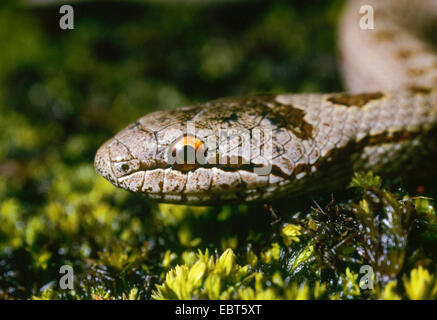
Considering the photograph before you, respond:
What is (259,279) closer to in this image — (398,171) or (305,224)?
(305,224)

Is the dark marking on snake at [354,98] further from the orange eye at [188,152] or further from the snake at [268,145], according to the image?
the orange eye at [188,152]

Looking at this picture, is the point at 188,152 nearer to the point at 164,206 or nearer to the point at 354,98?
the point at 164,206

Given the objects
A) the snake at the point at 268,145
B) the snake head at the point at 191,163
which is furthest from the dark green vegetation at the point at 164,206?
the snake head at the point at 191,163

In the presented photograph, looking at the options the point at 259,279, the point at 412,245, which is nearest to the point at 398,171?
the point at 412,245

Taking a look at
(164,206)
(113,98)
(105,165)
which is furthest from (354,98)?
(113,98)

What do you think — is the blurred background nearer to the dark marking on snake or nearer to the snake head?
the snake head

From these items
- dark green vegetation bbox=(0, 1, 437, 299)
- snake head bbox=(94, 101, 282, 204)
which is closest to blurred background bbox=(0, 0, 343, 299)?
dark green vegetation bbox=(0, 1, 437, 299)

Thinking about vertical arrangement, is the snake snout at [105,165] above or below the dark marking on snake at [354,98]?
below
